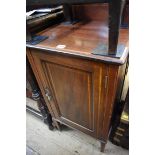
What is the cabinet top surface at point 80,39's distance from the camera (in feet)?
1.86

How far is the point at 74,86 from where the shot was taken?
2.46 ft

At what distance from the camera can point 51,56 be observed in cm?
68

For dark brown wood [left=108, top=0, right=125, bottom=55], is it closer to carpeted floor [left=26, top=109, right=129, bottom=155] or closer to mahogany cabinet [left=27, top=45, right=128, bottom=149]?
mahogany cabinet [left=27, top=45, right=128, bottom=149]

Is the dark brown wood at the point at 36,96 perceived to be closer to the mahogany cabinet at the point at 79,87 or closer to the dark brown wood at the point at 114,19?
the mahogany cabinet at the point at 79,87

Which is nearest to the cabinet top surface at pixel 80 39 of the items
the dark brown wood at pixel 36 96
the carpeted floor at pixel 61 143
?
the dark brown wood at pixel 36 96

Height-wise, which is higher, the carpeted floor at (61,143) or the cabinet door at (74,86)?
the cabinet door at (74,86)

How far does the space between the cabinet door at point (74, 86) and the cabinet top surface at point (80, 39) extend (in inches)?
→ 1.6

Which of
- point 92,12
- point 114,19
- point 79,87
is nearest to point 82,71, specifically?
point 79,87

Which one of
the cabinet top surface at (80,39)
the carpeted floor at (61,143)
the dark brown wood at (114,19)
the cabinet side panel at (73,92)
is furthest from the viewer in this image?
the carpeted floor at (61,143)

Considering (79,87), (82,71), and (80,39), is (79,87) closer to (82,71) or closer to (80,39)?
(82,71)

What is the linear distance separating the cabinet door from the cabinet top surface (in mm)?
40

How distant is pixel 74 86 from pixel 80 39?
25cm

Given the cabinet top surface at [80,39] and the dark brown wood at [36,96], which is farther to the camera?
the dark brown wood at [36,96]

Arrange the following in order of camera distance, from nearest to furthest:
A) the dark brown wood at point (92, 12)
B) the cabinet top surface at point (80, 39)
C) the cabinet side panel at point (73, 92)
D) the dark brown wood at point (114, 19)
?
the dark brown wood at point (114, 19) → the cabinet top surface at point (80, 39) → the cabinet side panel at point (73, 92) → the dark brown wood at point (92, 12)
